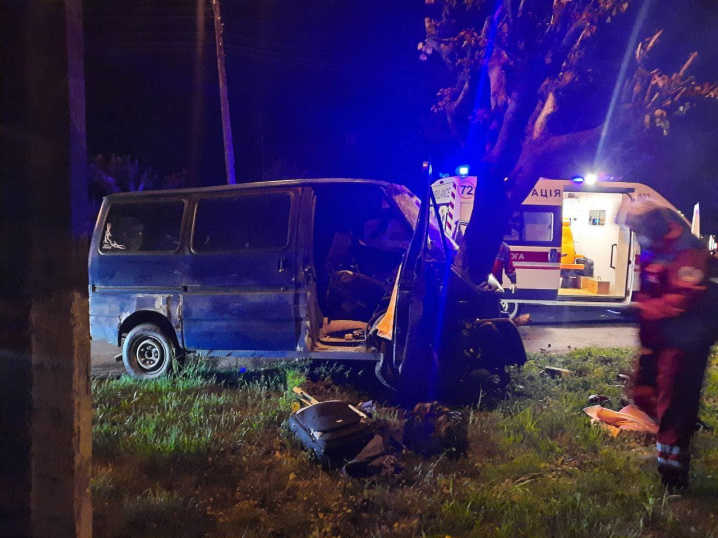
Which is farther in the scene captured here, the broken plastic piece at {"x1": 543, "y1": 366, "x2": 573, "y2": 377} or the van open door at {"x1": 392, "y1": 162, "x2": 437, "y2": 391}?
the broken plastic piece at {"x1": 543, "y1": 366, "x2": 573, "y2": 377}

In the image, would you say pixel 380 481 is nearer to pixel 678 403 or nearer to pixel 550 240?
pixel 678 403

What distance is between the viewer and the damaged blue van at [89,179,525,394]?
483 cm

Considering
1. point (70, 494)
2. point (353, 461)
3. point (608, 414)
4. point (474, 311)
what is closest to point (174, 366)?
point (353, 461)

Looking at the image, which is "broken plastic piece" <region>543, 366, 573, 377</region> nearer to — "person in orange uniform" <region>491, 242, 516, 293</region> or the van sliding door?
"person in orange uniform" <region>491, 242, 516, 293</region>

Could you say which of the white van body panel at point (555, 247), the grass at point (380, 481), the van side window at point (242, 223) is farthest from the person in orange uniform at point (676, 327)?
the white van body panel at point (555, 247)

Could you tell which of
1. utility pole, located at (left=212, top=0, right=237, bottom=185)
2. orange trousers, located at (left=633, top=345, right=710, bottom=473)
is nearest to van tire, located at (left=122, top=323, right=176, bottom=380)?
orange trousers, located at (left=633, top=345, right=710, bottom=473)

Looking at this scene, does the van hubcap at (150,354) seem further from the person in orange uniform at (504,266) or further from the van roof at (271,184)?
the person in orange uniform at (504,266)

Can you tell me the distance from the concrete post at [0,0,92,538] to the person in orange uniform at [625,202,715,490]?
11.2 feet

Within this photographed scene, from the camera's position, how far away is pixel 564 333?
9.02 m

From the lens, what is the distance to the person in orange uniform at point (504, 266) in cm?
888

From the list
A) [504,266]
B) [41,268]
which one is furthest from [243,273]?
[504,266]

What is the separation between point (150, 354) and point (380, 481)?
3.57m

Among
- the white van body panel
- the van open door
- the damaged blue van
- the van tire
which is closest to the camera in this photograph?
the van open door

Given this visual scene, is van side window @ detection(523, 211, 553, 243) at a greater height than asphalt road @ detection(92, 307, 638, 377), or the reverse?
van side window @ detection(523, 211, 553, 243)
